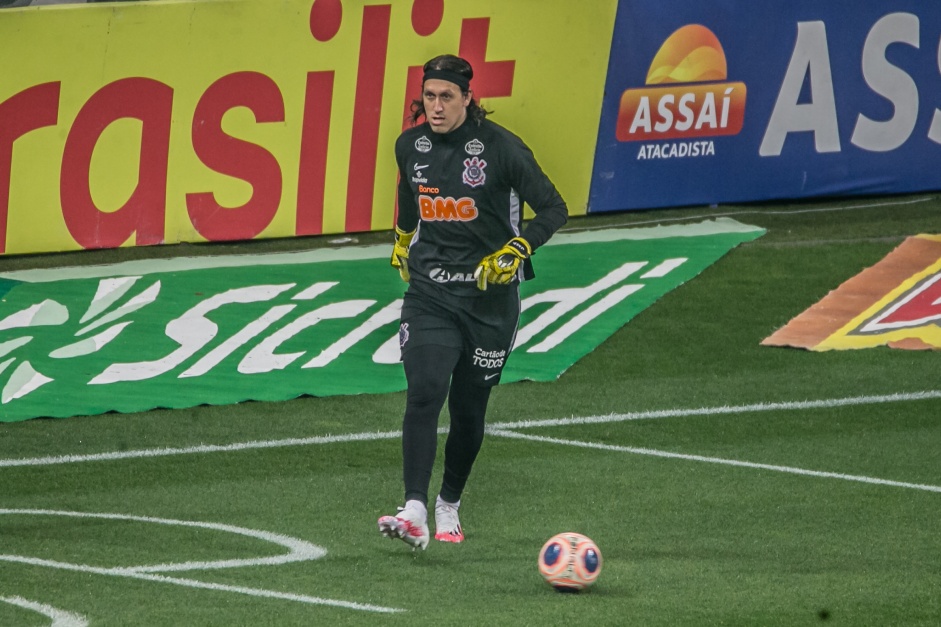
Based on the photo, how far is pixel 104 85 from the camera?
47.2 ft

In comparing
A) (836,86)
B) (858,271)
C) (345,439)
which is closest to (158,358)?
(345,439)

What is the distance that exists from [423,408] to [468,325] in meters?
0.46

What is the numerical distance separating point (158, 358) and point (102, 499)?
3.05m

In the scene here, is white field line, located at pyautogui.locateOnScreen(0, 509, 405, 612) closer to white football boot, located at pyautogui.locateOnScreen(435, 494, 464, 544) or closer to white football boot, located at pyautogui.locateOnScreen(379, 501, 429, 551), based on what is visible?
white football boot, located at pyautogui.locateOnScreen(379, 501, 429, 551)

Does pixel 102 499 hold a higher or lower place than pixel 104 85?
lower

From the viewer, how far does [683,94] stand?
53.4 feet

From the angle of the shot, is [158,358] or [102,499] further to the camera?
[158,358]

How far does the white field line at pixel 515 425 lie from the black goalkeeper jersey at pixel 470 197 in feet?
8.56

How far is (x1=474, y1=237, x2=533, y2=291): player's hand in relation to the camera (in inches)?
307

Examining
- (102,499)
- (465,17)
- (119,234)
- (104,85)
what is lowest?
(102,499)

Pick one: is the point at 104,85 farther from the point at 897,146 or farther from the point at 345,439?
the point at 897,146

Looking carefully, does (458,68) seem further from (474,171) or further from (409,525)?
(409,525)

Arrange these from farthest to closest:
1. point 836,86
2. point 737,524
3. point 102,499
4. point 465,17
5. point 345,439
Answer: point 836,86 → point 465,17 → point 345,439 → point 102,499 → point 737,524

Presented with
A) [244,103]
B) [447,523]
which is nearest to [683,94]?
[244,103]
